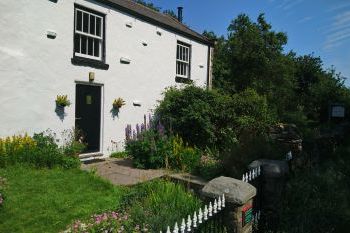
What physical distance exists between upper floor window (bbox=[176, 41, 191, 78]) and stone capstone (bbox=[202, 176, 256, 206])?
1093cm

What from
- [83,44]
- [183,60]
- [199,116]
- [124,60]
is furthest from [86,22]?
[183,60]

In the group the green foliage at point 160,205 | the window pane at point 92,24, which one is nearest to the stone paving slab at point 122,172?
the green foliage at point 160,205

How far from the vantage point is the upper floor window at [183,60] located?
15258mm

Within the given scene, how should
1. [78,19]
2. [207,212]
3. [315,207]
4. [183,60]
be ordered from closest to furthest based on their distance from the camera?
[207,212] < [315,207] < [78,19] < [183,60]

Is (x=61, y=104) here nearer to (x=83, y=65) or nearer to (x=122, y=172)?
(x=83, y=65)

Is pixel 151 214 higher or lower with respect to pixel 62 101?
lower

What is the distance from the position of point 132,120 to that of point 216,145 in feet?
10.3

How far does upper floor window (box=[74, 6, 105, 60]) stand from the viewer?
34.1 ft

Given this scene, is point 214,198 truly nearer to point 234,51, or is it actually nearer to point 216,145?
point 216,145

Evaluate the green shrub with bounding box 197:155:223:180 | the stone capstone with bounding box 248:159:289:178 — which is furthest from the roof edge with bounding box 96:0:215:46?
the stone capstone with bounding box 248:159:289:178

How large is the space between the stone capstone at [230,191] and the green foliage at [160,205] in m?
0.40

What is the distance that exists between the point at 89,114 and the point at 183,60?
20.5 ft

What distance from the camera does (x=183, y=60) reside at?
15500mm

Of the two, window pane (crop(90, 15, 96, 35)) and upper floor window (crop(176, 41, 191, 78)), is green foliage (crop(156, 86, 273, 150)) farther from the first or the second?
window pane (crop(90, 15, 96, 35))
